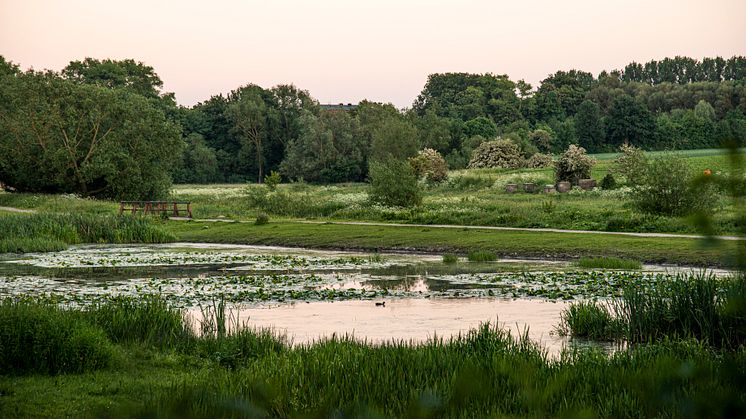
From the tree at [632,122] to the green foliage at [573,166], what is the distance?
175 feet

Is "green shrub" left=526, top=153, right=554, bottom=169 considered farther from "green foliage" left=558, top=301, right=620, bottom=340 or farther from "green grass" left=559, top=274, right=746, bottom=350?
"green grass" left=559, top=274, right=746, bottom=350

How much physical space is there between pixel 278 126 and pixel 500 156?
47.1 meters

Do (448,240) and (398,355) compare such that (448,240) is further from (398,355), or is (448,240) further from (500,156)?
(500,156)

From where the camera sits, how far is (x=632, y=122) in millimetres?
109562

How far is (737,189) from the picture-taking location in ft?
8.05

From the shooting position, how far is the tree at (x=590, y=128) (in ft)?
367

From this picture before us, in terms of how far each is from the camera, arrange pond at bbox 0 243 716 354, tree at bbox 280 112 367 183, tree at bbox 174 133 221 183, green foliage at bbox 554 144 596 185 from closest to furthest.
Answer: pond at bbox 0 243 716 354 < green foliage at bbox 554 144 596 185 < tree at bbox 280 112 367 183 < tree at bbox 174 133 221 183

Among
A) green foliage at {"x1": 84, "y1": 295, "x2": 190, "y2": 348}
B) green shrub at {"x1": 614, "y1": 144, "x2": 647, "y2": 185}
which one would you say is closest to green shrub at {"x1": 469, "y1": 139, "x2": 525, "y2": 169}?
green shrub at {"x1": 614, "y1": 144, "x2": 647, "y2": 185}

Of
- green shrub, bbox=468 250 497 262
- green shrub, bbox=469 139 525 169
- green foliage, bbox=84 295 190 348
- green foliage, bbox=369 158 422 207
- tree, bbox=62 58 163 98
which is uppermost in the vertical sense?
tree, bbox=62 58 163 98

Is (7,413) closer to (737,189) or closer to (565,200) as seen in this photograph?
(737,189)

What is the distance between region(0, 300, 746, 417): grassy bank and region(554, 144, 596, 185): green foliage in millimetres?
46310

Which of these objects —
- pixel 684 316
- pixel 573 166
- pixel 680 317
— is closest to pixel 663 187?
pixel 573 166

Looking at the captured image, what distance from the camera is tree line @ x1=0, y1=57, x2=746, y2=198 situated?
66000mm

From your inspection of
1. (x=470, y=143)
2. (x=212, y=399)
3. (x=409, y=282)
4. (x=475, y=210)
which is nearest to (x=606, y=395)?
(x=212, y=399)
